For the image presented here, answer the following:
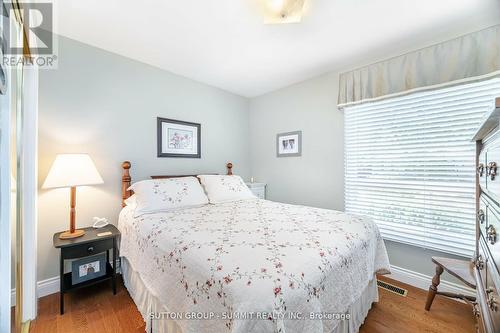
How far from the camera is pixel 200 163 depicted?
3078mm

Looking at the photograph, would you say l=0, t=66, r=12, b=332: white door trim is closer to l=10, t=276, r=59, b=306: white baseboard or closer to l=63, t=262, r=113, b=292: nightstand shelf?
l=63, t=262, r=113, b=292: nightstand shelf

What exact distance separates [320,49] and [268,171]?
1934mm

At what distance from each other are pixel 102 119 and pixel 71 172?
2.36 feet

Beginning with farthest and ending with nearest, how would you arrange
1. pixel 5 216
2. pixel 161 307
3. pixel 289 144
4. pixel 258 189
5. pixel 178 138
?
pixel 258 189 < pixel 289 144 < pixel 178 138 < pixel 161 307 < pixel 5 216

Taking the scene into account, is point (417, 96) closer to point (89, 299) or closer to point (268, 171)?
point (268, 171)

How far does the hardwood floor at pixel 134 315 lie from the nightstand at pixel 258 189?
2.01m

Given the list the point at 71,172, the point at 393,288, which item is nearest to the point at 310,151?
the point at 393,288

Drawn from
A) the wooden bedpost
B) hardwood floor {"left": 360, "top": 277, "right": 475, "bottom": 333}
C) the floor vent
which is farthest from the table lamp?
the floor vent

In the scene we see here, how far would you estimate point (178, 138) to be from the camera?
2.80 metres

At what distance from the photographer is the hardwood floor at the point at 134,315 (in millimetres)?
1527

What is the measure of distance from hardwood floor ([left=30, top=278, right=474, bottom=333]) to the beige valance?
6.46 ft

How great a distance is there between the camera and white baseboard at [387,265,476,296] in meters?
1.86

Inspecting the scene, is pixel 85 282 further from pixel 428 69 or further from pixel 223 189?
pixel 428 69

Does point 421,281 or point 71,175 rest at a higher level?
point 71,175
